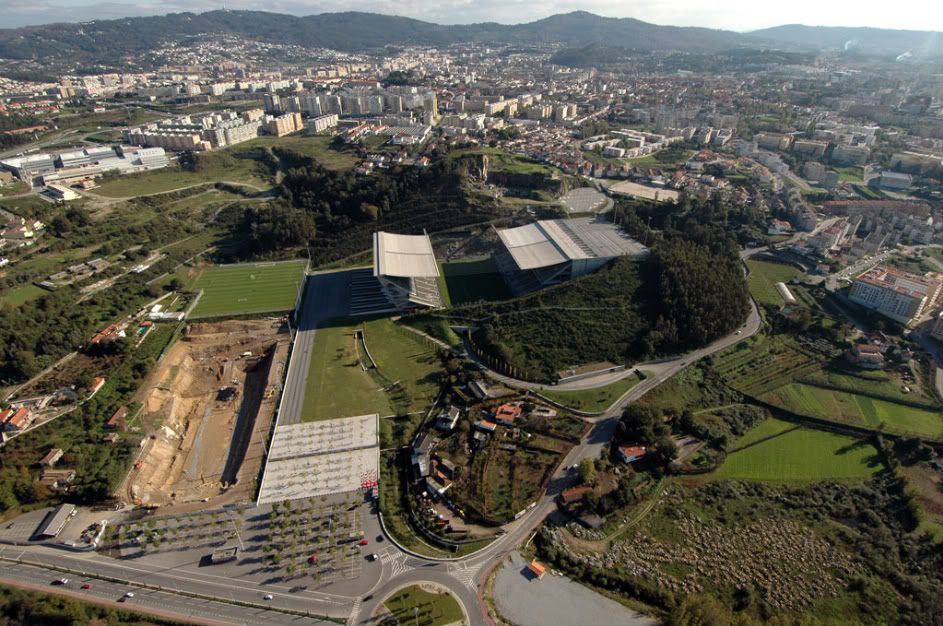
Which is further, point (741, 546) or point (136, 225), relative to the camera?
point (136, 225)

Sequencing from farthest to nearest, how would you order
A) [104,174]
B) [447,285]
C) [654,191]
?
[104,174] < [654,191] < [447,285]

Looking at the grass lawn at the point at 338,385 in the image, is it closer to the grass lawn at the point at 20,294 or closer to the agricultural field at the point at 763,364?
the agricultural field at the point at 763,364

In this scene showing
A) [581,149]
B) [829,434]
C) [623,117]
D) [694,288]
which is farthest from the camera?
[623,117]

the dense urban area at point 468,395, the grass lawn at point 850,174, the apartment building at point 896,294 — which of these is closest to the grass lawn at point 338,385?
the dense urban area at point 468,395

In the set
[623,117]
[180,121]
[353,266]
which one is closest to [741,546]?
[353,266]

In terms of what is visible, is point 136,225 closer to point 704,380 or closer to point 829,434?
point 704,380

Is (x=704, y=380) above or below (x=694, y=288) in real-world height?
below
